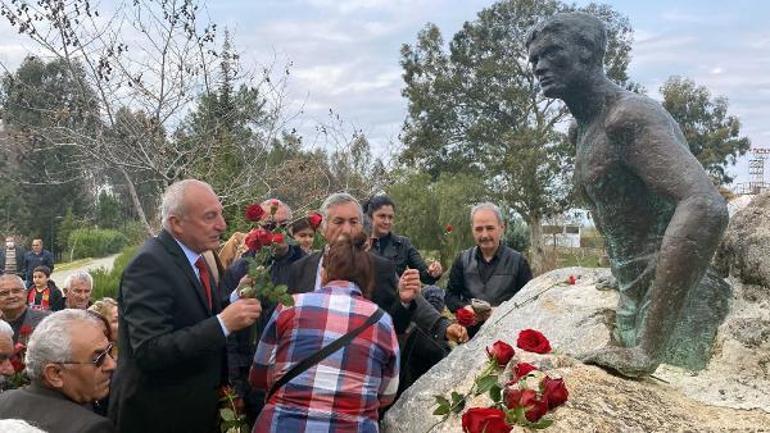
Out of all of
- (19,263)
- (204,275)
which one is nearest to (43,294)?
(204,275)

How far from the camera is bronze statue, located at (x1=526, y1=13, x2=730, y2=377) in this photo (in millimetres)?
2617

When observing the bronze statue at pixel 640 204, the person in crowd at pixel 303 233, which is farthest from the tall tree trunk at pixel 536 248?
the bronze statue at pixel 640 204

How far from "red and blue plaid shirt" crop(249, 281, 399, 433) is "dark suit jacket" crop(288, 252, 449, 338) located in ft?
1.96

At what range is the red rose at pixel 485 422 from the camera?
1.87 m

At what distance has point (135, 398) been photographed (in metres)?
2.88

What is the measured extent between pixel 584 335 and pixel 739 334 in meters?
0.61

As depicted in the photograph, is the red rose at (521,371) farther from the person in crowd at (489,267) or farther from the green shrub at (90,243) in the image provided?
the green shrub at (90,243)

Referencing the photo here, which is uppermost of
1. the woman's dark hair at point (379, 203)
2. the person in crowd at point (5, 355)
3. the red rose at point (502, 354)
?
the woman's dark hair at point (379, 203)

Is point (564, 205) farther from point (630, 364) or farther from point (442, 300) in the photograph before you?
point (630, 364)

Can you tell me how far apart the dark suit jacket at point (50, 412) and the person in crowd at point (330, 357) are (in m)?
0.64

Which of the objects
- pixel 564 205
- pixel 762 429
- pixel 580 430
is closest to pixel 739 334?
pixel 762 429

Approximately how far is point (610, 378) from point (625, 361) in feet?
0.36

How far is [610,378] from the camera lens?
257 cm

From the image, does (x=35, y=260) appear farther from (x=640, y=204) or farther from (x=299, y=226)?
(x=640, y=204)
